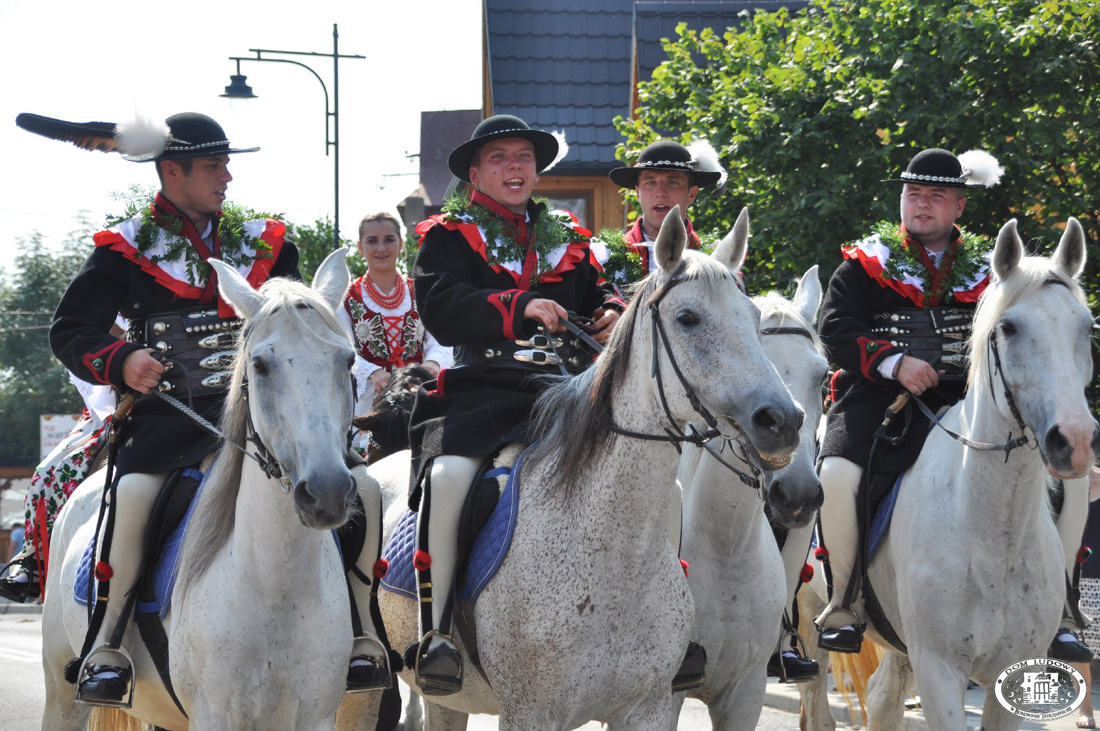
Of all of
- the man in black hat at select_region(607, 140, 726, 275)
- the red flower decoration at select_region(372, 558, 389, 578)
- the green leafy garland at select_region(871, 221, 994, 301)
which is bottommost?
the red flower decoration at select_region(372, 558, 389, 578)

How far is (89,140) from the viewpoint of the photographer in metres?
5.91

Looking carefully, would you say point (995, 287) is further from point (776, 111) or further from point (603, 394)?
point (776, 111)

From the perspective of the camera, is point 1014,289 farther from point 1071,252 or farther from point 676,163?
point 676,163

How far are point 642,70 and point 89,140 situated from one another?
19040mm

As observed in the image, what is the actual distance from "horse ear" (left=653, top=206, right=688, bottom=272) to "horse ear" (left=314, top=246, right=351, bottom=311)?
51.3 inches

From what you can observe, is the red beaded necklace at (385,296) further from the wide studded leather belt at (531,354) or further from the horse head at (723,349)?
the horse head at (723,349)

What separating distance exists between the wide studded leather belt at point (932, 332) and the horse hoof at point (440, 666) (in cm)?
343

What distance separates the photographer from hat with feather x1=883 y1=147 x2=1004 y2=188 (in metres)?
Answer: 7.33

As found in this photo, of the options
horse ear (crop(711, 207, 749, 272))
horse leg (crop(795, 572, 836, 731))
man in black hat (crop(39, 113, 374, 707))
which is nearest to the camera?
horse ear (crop(711, 207, 749, 272))

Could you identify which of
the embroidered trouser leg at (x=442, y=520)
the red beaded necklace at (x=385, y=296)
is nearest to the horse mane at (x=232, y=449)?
the embroidered trouser leg at (x=442, y=520)

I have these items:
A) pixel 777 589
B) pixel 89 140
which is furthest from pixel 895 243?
pixel 89 140

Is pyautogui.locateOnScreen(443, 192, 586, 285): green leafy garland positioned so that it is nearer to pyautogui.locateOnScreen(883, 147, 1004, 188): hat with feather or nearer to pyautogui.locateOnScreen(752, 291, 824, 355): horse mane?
pyautogui.locateOnScreen(752, 291, 824, 355): horse mane

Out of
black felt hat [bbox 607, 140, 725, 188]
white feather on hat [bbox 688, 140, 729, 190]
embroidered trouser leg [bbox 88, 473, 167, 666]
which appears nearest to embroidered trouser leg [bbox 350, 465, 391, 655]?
embroidered trouser leg [bbox 88, 473, 167, 666]

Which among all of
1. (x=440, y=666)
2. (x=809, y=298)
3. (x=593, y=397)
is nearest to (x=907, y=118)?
(x=809, y=298)
